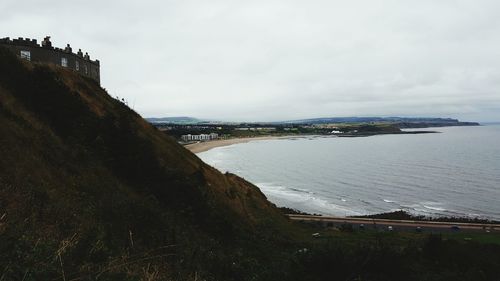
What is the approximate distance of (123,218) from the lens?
43.2 ft

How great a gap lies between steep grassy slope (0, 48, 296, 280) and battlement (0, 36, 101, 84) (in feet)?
9.77

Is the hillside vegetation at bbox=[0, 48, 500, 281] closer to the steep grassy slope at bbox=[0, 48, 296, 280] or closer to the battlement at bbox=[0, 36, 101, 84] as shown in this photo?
the steep grassy slope at bbox=[0, 48, 296, 280]

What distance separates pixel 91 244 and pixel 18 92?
18.7 meters

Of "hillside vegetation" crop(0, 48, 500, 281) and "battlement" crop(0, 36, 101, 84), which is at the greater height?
"battlement" crop(0, 36, 101, 84)

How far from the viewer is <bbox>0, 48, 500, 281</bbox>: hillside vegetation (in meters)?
7.80

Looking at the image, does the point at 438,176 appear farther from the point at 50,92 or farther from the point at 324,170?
the point at 50,92

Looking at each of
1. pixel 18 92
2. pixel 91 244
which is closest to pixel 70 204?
pixel 91 244

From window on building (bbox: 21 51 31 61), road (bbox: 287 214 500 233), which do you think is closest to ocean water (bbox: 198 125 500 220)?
road (bbox: 287 214 500 233)

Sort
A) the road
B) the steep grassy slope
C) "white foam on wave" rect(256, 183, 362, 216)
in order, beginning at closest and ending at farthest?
the steep grassy slope → the road → "white foam on wave" rect(256, 183, 362, 216)

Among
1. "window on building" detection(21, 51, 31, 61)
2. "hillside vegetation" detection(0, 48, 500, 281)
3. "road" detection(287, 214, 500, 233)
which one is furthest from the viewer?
"road" detection(287, 214, 500, 233)

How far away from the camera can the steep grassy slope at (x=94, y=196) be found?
7.45 m

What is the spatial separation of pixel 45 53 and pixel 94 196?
20814mm

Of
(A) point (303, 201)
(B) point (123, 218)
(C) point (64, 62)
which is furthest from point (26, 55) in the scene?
(A) point (303, 201)

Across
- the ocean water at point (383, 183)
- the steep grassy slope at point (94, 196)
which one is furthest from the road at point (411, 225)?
the steep grassy slope at point (94, 196)
